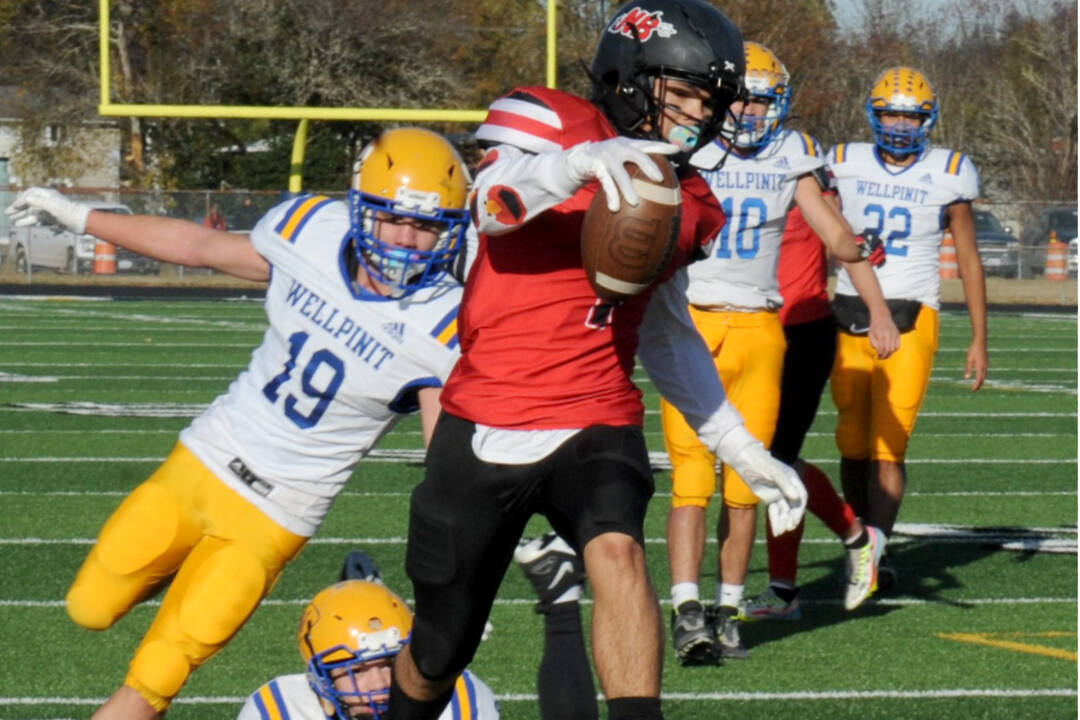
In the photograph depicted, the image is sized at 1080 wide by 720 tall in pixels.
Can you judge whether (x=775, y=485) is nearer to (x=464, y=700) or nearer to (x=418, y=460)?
(x=464, y=700)

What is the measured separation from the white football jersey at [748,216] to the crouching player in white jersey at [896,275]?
3.15 feet

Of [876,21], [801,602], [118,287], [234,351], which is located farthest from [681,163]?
[876,21]

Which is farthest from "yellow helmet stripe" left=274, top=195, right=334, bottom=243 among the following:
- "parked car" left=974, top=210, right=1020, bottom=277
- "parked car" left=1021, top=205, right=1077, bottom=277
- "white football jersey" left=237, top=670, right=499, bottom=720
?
"parked car" left=1021, top=205, right=1077, bottom=277

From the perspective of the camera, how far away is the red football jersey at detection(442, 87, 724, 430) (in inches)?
142

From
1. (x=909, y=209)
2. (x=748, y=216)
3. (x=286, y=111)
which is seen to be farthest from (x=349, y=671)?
(x=286, y=111)

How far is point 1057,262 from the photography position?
1062 inches

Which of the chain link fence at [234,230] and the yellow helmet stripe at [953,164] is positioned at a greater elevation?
the yellow helmet stripe at [953,164]

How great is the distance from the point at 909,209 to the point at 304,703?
3620 mm

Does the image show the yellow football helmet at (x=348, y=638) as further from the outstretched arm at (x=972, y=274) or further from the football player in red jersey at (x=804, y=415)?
the outstretched arm at (x=972, y=274)

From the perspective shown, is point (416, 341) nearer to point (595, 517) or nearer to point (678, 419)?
point (595, 517)

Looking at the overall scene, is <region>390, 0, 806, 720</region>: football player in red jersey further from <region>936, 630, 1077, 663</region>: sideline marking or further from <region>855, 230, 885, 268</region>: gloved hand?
<region>855, 230, 885, 268</region>: gloved hand

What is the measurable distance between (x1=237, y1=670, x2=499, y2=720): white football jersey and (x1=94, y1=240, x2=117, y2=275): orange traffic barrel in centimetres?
2338

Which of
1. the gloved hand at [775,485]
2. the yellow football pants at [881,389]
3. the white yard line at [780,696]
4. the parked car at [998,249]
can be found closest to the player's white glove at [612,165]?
the gloved hand at [775,485]

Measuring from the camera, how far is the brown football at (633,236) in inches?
129
